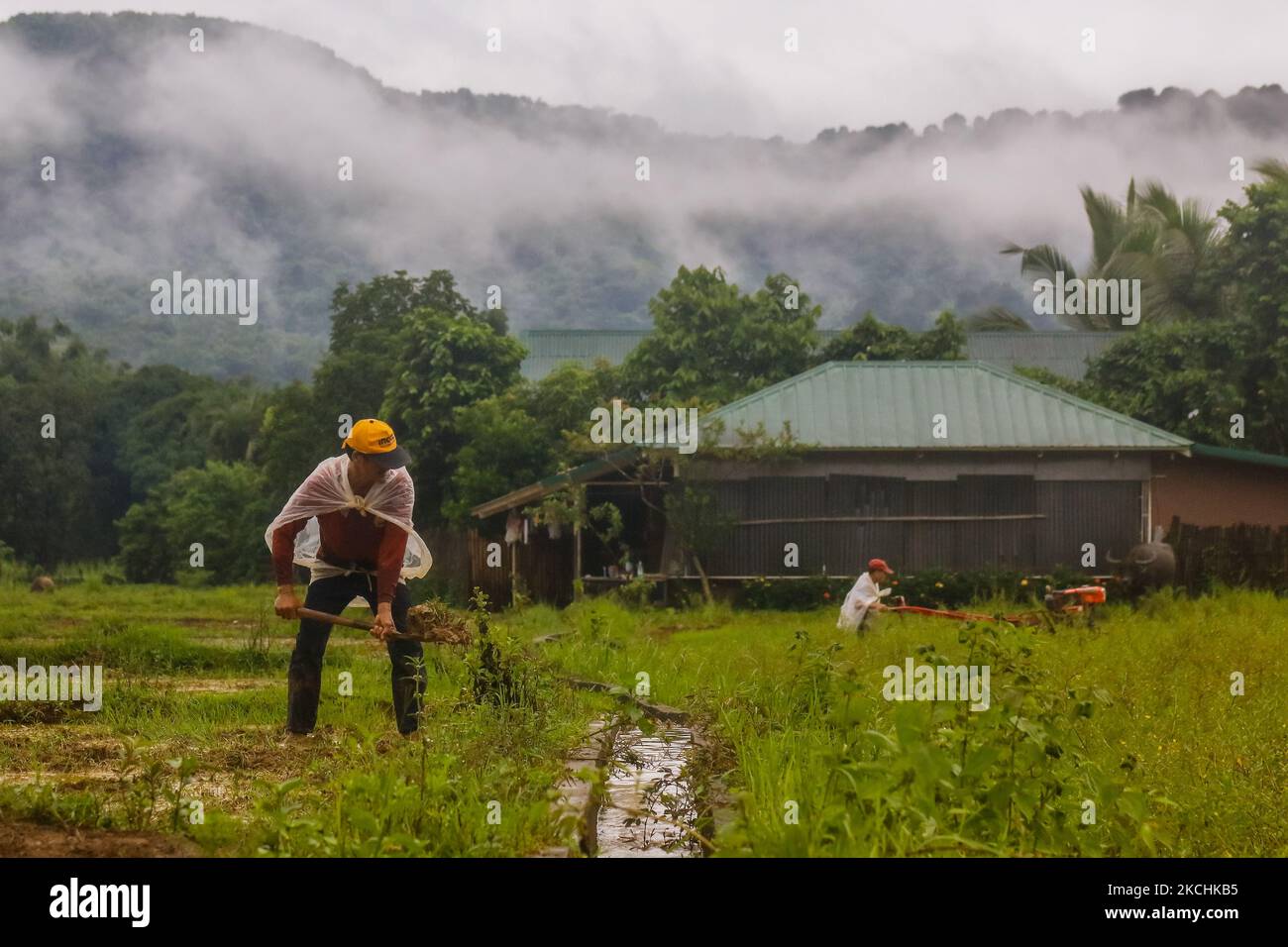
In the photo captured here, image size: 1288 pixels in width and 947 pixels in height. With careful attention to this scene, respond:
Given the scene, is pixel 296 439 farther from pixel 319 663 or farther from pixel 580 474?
pixel 319 663

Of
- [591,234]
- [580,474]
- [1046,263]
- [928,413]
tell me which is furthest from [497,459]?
[591,234]

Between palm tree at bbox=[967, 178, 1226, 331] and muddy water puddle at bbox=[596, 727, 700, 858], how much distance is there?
28.9m

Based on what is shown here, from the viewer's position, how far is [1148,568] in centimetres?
2386

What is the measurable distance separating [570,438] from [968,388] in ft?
22.9

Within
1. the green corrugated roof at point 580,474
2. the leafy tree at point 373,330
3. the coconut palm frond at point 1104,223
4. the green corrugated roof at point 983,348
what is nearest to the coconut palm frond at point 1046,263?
the coconut palm frond at point 1104,223

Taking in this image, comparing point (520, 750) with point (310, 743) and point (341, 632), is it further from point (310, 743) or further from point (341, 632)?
point (341, 632)

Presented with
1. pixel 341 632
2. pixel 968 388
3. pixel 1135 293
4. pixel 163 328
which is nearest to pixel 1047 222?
pixel 163 328

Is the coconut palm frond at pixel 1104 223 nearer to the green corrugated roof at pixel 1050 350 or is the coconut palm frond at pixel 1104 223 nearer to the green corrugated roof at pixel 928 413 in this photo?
the green corrugated roof at pixel 1050 350

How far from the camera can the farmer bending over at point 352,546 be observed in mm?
8992

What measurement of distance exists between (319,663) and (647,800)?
223cm

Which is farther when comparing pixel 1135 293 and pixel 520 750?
pixel 1135 293

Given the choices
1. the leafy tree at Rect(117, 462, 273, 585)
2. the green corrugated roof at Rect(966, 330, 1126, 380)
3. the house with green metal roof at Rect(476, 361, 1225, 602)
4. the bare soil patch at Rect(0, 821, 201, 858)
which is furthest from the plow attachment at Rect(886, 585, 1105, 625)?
the green corrugated roof at Rect(966, 330, 1126, 380)

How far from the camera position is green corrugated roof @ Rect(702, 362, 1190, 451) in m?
26.5
